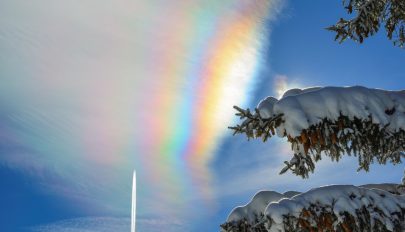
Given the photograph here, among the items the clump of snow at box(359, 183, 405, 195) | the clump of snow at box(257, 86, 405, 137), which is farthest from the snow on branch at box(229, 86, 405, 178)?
the clump of snow at box(359, 183, 405, 195)

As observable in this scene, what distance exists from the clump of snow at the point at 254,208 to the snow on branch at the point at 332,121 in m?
1.93

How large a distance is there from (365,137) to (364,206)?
84cm

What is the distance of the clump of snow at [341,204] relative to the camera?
5.03 m

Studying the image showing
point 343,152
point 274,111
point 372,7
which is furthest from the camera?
point 372,7

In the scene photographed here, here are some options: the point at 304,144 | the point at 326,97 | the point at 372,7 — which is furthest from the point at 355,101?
the point at 372,7

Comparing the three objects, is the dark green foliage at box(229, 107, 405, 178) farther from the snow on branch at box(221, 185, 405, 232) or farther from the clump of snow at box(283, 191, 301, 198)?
the clump of snow at box(283, 191, 301, 198)

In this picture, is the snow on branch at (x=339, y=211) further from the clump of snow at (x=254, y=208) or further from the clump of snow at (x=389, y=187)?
the clump of snow at (x=389, y=187)

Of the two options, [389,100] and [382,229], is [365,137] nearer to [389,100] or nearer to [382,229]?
[389,100]

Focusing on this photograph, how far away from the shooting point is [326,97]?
507cm

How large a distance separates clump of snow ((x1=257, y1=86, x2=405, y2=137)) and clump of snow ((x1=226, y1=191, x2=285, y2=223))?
95.7 inches

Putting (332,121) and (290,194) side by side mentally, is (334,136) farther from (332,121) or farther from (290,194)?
(290,194)

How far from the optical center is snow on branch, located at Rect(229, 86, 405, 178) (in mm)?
4926

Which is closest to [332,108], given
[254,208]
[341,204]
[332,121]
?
[332,121]

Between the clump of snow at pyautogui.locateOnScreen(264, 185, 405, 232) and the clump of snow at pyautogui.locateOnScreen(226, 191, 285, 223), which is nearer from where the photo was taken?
the clump of snow at pyautogui.locateOnScreen(264, 185, 405, 232)
